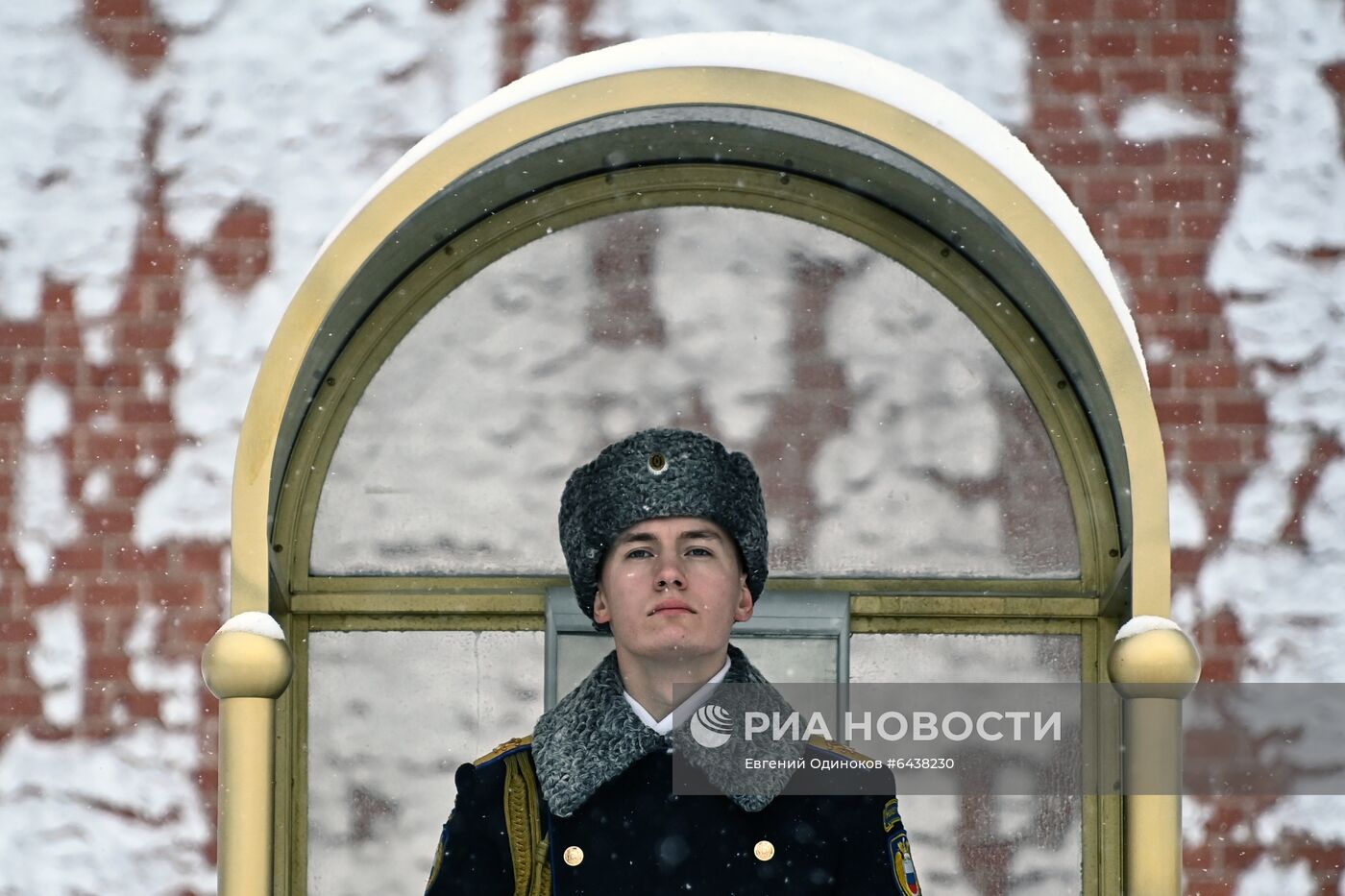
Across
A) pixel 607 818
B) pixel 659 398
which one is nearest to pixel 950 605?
pixel 659 398

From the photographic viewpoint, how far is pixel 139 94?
3906mm

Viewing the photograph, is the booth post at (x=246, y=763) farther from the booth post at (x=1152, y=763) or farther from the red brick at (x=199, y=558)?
the red brick at (x=199, y=558)

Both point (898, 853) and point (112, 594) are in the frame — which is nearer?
point (898, 853)

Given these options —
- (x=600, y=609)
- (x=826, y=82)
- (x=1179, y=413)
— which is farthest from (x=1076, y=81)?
(x=600, y=609)

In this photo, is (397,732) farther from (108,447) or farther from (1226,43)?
(1226,43)

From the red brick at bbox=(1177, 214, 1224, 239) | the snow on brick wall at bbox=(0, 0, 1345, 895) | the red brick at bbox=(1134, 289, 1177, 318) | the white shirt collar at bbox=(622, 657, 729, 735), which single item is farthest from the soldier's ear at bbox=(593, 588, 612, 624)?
the red brick at bbox=(1177, 214, 1224, 239)

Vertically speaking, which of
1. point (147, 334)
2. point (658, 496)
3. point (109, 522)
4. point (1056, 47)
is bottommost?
point (658, 496)

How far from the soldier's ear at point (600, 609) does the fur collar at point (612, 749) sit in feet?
0.29

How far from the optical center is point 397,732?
3115mm

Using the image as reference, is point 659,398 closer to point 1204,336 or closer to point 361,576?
point 361,576

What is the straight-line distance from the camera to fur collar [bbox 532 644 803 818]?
8.48ft

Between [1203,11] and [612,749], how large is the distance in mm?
2077

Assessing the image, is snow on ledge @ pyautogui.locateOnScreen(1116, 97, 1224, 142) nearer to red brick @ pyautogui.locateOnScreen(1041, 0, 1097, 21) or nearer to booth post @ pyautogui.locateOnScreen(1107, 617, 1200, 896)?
red brick @ pyautogui.locateOnScreen(1041, 0, 1097, 21)

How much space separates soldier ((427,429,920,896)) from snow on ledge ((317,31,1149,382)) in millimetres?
488
